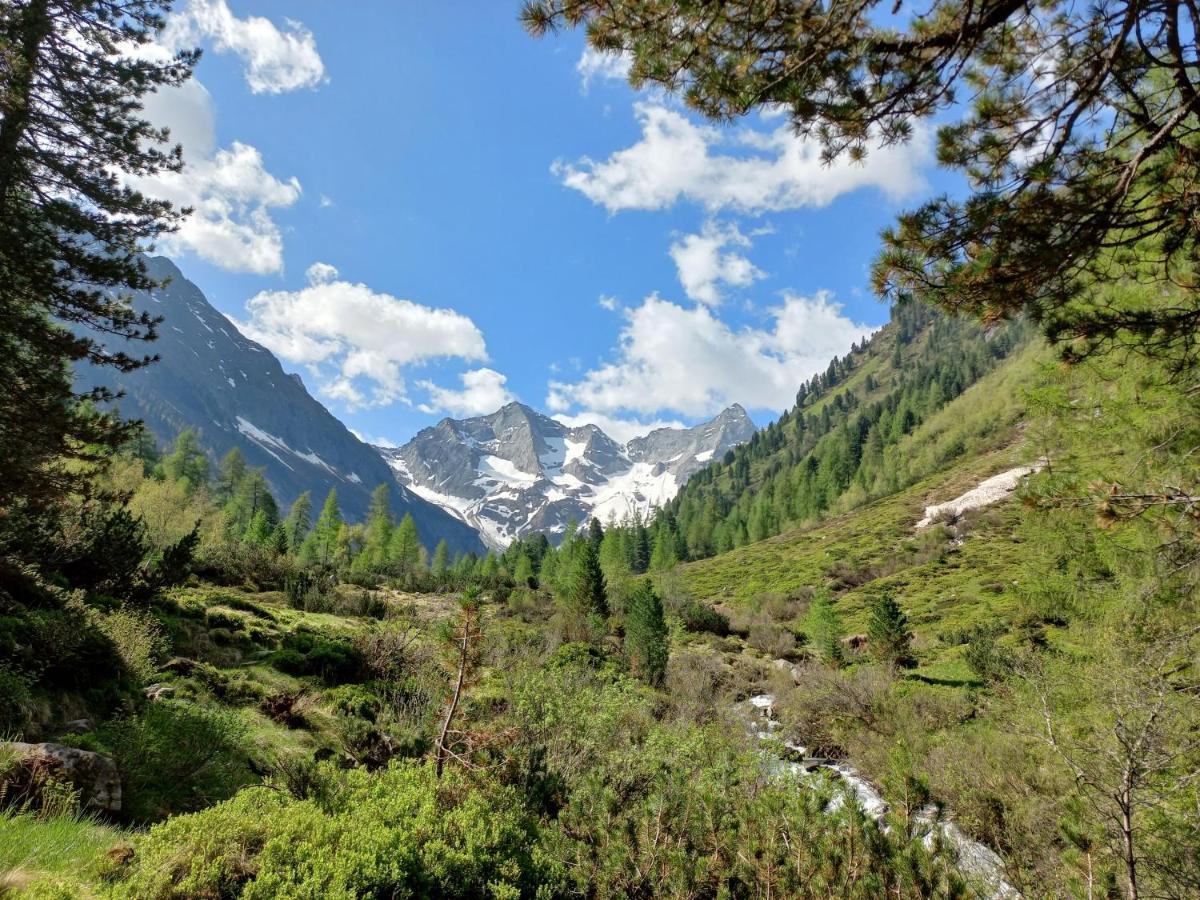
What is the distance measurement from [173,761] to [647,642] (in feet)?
46.7

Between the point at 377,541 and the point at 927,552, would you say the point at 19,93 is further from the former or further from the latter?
the point at 927,552

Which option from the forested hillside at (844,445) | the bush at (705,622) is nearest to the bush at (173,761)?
the bush at (705,622)

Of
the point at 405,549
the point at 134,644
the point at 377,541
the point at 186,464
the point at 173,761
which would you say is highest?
the point at 186,464

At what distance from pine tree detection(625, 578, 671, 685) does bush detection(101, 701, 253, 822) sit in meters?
12.7

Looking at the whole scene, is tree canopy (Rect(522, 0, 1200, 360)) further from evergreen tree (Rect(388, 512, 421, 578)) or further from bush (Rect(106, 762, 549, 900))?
evergreen tree (Rect(388, 512, 421, 578))

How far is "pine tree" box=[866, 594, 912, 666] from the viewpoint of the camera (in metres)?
19.8

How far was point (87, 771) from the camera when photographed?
5.17 meters

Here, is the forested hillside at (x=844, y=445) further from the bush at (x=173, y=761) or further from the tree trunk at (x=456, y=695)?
the bush at (x=173, y=761)

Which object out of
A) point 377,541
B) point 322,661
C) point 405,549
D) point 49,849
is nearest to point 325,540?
point 377,541

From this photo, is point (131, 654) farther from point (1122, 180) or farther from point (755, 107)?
point (1122, 180)

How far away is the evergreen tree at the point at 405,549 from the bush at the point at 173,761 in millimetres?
52315

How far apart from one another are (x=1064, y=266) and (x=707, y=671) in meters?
18.4

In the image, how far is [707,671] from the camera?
19.6m

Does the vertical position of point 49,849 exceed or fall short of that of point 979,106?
it falls short
